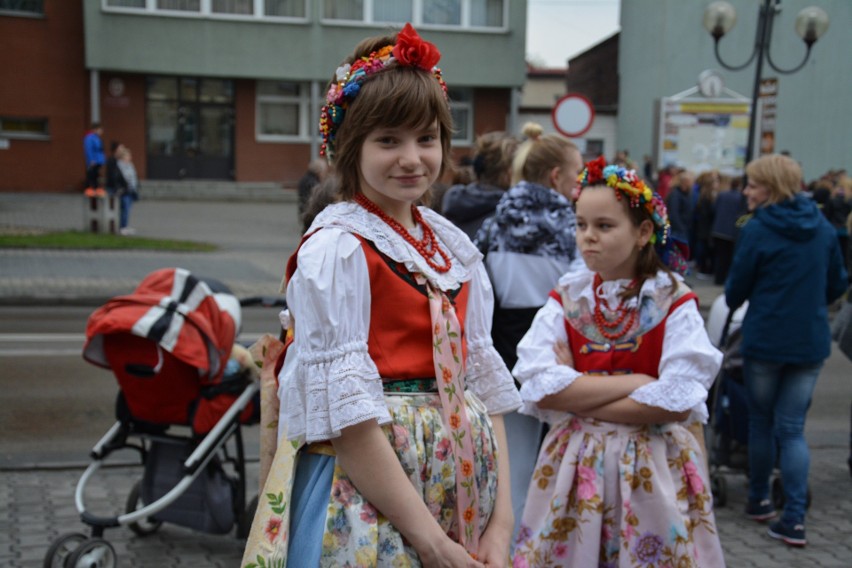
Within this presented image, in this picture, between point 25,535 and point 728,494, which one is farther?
point 728,494

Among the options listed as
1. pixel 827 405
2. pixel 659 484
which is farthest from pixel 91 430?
pixel 827 405

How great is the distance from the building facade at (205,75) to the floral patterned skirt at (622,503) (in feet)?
92.5

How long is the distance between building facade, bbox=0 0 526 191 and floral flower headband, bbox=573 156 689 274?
91.3 ft

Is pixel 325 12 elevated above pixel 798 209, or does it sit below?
above

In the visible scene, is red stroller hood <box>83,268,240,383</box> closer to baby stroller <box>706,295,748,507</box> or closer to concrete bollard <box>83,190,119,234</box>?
baby stroller <box>706,295,748,507</box>

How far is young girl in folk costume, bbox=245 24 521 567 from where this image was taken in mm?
2092

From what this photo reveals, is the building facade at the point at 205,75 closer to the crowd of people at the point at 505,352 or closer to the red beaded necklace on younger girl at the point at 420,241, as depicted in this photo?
the crowd of people at the point at 505,352

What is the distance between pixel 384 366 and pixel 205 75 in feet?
100

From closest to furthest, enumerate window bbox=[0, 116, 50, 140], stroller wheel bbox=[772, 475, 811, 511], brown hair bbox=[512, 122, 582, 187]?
brown hair bbox=[512, 122, 582, 187]
stroller wheel bbox=[772, 475, 811, 511]
window bbox=[0, 116, 50, 140]

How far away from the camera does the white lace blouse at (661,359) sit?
340 centimetres

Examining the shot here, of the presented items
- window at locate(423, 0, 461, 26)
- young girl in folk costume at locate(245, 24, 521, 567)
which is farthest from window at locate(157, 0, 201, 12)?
young girl in folk costume at locate(245, 24, 521, 567)

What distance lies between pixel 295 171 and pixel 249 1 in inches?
218

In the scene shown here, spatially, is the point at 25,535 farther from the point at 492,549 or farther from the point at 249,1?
the point at 249,1

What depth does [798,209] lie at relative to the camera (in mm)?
5211
